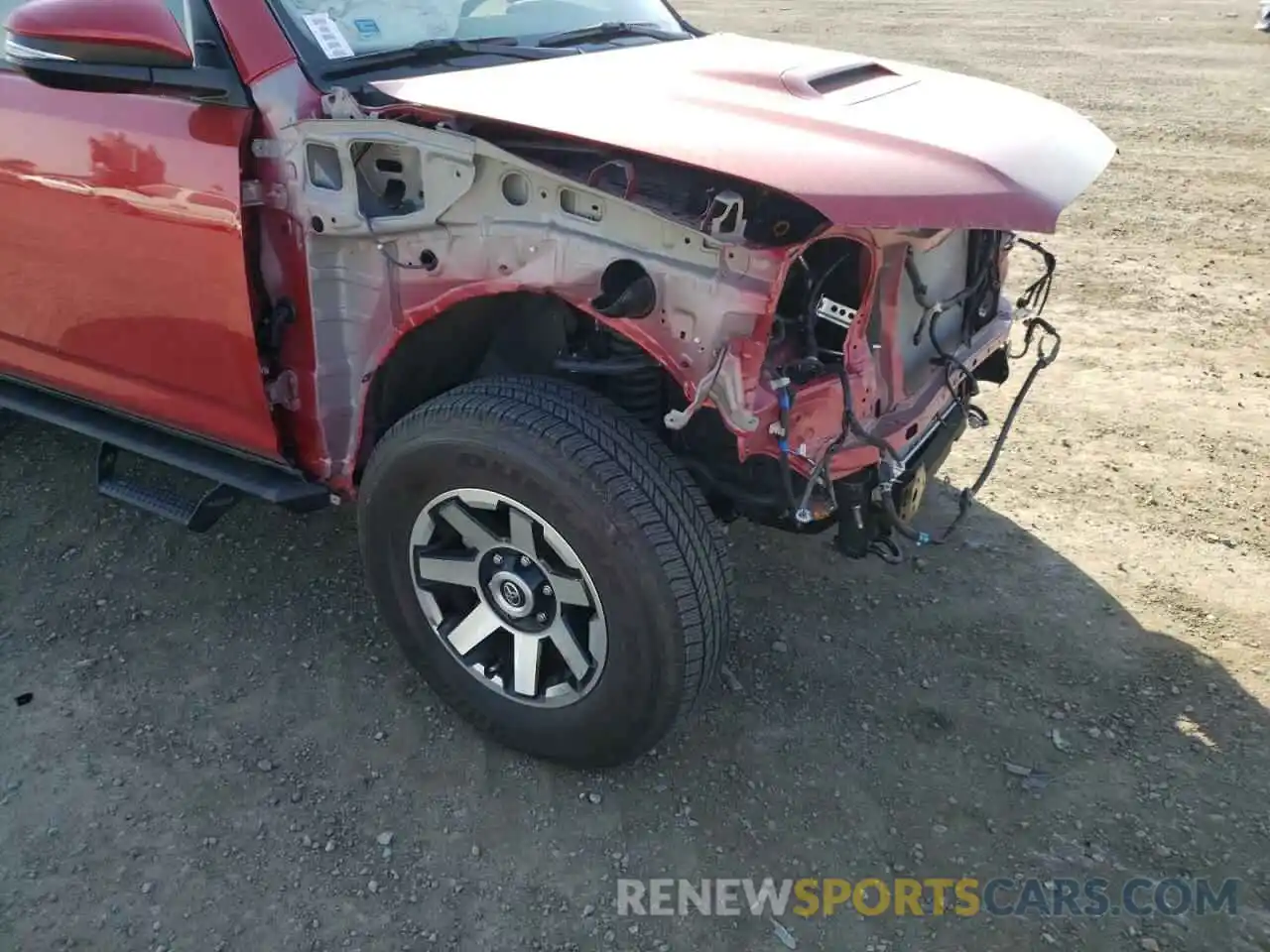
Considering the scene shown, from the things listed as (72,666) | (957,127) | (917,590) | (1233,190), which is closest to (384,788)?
(72,666)

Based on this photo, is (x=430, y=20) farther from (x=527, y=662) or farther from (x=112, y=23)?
(x=527, y=662)

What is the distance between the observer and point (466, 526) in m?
2.55

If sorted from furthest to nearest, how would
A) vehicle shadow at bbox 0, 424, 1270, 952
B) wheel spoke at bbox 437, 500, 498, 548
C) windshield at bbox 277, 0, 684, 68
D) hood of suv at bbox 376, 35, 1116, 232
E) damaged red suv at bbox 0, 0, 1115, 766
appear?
windshield at bbox 277, 0, 684, 68
wheel spoke at bbox 437, 500, 498, 548
vehicle shadow at bbox 0, 424, 1270, 952
damaged red suv at bbox 0, 0, 1115, 766
hood of suv at bbox 376, 35, 1116, 232

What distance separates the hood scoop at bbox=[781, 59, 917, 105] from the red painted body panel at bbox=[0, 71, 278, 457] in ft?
4.31

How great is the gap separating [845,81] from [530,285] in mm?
1022

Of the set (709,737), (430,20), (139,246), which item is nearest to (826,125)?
(430,20)

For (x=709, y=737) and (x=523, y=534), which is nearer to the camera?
(x=523, y=534)

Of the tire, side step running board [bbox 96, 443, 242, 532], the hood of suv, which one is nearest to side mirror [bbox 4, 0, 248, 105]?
the hood of suv

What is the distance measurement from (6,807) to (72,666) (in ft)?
1.77

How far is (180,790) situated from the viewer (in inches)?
103

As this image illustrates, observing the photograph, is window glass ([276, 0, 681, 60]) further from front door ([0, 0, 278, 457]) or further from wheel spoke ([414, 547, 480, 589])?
wheel spoke ([414, 547, 480, 589])

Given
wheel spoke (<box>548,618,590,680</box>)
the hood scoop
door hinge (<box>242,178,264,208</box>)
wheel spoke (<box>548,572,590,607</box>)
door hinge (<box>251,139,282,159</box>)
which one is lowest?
wheel spoke (<box>548,618,590,680</box>)

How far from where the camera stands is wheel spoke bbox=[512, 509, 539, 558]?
8.00 ft

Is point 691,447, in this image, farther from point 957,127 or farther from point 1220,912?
point 1220,912
